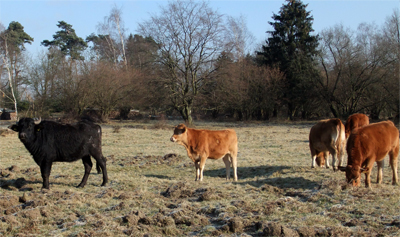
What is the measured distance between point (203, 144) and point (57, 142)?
12.3 feet

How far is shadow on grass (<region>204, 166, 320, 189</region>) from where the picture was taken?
8153 mm

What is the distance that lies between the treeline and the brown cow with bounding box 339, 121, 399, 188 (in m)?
22.6

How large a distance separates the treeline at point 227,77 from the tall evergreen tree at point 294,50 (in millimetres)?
109

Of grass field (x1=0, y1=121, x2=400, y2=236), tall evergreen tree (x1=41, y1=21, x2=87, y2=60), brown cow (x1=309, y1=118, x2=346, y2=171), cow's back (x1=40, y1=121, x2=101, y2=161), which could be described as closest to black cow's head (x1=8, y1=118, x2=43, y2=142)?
cow's back (x1=40, y1=121, x2=101, y2=161)

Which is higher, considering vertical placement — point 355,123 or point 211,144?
point 355,123

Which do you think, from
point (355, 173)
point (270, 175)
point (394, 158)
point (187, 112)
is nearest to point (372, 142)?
point (355, 173)

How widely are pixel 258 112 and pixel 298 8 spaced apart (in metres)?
12.6

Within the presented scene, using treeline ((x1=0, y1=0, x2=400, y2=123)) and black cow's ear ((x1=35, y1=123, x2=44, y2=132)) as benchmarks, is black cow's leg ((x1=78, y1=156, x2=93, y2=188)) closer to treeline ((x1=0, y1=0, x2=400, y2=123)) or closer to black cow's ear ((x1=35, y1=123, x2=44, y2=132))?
black cow's ear ((x1=35, y1=123, x2=44, y2=132))

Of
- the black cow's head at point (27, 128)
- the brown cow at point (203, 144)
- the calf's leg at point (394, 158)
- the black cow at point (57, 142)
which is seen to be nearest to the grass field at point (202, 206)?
the calf's leg at point (394, 158)

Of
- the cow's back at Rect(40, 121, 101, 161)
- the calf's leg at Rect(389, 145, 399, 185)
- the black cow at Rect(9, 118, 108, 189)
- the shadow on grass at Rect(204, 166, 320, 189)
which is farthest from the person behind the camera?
the cow's back at Rect(40, 121, 101, 161)

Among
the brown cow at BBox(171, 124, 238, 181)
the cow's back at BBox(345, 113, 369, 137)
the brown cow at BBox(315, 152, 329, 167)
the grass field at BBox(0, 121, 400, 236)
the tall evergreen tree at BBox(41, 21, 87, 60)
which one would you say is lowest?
the grass field at BBox(0, 121, 400, 236)

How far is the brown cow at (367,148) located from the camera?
24.0 feet

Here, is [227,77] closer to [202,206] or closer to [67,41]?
[202,206]

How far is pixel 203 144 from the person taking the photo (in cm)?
955
